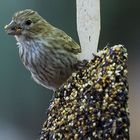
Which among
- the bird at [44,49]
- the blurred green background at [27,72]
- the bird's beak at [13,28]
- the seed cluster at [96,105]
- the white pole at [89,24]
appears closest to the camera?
the seed cluster at [96,105]

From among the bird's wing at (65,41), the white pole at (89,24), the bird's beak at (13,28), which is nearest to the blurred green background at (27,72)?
the bird's wing at (65,41)

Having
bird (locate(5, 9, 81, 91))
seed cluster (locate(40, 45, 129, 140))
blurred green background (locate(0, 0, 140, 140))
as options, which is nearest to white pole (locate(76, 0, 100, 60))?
seed cluster (locate(40, 45, 129, 140))

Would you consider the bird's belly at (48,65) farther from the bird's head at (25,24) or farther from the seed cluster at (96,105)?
the seed cluster at (96,105)

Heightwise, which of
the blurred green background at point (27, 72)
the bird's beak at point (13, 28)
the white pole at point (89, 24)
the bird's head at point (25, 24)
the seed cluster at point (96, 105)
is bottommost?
the seed cluster at point (96, 105)

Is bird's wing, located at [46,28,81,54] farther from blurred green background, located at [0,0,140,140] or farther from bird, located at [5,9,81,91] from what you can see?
blurred green background, located at [0,0,140,140]

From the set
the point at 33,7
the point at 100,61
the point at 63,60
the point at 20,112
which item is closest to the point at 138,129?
the point at 20,112

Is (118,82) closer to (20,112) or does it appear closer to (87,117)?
(87,117)

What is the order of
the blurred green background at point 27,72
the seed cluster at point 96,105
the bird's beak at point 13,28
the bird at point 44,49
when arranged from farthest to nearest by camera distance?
the blurred green background at point 27,72 < the bird at point 44,49 < the bird's beak at point 13,28 < the seed cluster at point 96,105
